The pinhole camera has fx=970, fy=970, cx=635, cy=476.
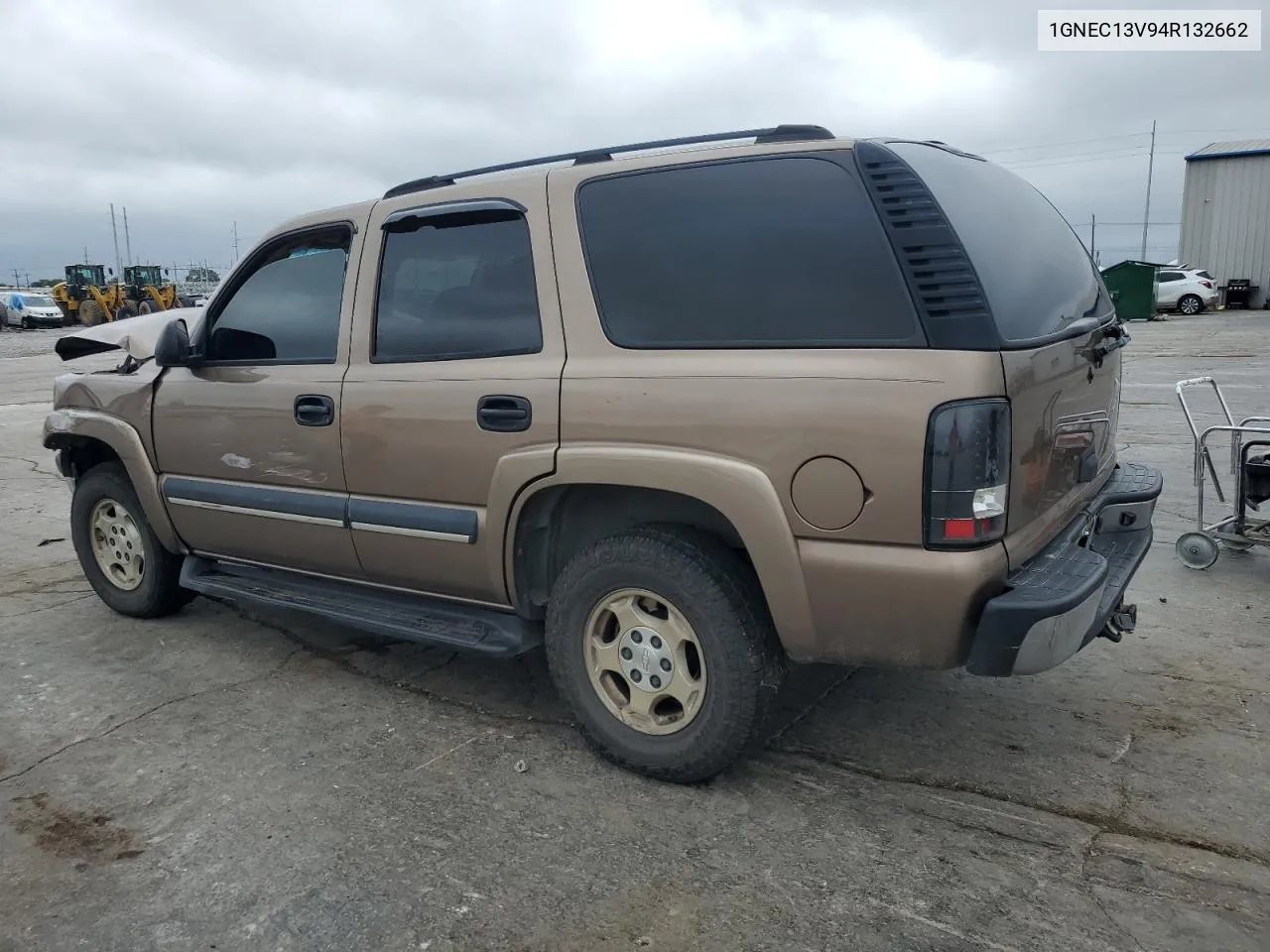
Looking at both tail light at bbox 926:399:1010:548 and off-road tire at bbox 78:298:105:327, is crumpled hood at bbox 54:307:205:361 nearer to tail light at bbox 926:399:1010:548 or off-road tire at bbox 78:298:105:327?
tail light at bbox 926:399:1010:548

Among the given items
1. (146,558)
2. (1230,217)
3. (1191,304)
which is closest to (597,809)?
(146,558)

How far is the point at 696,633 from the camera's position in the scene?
9.58 feet

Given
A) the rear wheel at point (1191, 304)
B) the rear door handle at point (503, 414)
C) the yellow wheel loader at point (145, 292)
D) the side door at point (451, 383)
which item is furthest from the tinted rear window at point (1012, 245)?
the yellow wheel loader at point (145, 292)

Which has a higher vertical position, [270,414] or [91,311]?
[91,311]

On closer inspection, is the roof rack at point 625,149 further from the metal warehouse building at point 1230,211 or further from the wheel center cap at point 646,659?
the metal warehouse building at point 1230,211

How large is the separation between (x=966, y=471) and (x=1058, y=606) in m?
0.45

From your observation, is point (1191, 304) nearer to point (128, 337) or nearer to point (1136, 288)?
point (1136, 288)

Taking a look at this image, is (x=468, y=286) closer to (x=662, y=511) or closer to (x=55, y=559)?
(x=662, y=511)

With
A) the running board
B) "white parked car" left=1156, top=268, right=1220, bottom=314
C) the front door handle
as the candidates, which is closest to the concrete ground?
the running board

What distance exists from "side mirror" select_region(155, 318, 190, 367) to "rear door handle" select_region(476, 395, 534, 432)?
1615 millimetres

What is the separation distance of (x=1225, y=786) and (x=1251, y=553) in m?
2.93

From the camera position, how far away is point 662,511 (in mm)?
3115

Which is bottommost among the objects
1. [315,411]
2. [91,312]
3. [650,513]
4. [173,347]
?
[650,513]

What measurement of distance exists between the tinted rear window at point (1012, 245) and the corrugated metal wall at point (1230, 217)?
35.1 m
